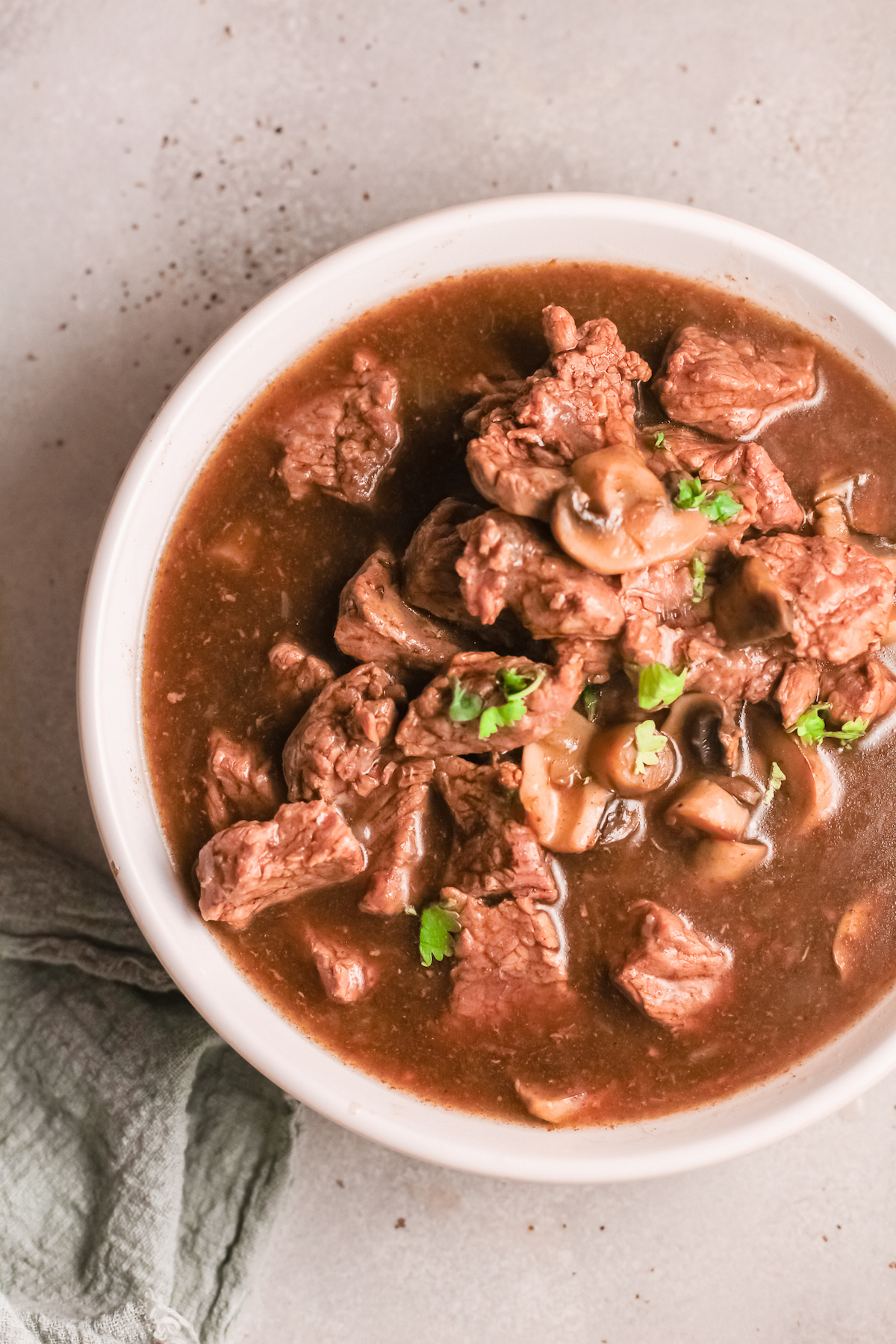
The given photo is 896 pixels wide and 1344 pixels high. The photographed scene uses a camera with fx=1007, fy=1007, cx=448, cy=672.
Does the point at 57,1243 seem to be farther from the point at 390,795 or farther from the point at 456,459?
the point at 456,459

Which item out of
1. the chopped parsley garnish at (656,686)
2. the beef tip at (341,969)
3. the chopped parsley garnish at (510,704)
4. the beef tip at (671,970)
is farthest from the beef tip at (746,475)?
the beef tip at (341,969)

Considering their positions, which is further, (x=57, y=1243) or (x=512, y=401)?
(x=57, y=1243)

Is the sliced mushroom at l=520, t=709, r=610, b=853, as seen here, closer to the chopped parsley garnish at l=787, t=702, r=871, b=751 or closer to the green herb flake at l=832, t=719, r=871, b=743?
the chopped parsley garnish at l=787, t=702, r=871, b=751

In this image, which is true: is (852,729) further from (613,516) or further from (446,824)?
(446,824)

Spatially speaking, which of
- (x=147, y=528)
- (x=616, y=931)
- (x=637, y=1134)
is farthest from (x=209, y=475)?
(x=637, y=1134)

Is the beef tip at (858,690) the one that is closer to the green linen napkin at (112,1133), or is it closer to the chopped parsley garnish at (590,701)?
the chopped parsley garnish at (590,701)

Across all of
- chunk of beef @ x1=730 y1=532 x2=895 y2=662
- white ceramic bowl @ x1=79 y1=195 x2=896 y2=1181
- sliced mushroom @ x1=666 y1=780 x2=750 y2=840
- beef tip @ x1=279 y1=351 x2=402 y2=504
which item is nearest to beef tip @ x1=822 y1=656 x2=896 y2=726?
chunk of beef @ x1=730 y1=532 x2=895 y2=662
